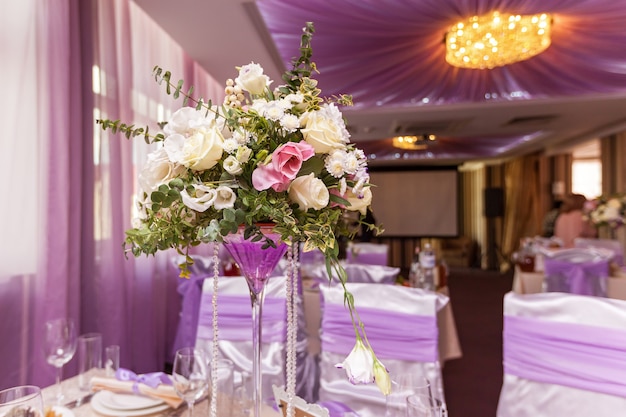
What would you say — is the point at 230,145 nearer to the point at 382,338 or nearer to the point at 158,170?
the point at 158,170

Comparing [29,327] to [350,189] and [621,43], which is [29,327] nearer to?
[350,189]

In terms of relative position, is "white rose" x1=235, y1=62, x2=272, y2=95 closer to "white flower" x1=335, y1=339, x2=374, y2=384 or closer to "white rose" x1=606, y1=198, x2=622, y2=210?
"white flower" x1=335, y1=339, x2=374, y2=384

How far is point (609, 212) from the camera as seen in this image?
14.8 feet

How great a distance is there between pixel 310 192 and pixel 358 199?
0.44 feet

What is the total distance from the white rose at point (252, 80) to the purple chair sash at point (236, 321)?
103 centimetres

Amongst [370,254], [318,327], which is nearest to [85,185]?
[318,327]

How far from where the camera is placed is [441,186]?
11.6 m

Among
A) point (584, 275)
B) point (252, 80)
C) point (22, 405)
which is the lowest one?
point (584, 275)

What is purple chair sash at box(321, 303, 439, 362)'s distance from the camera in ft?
5.02

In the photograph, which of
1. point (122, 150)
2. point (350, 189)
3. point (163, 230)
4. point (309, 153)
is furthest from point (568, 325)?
point (122, 150)

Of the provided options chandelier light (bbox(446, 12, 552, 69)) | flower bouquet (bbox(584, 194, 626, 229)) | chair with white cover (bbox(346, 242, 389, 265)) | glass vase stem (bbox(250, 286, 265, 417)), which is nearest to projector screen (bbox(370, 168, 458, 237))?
flower bouquet (bbox(584, 194, 626, 229))

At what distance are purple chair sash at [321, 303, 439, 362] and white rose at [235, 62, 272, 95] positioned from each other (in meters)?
0.98

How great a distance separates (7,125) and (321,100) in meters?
1.92

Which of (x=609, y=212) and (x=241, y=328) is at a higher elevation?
(x=609, y=212)
